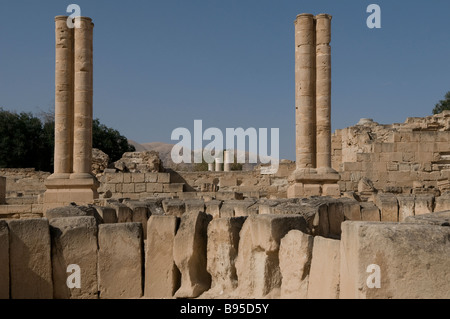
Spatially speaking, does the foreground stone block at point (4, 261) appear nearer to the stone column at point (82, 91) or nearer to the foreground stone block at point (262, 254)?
the foreground stone block at point (262, 254)

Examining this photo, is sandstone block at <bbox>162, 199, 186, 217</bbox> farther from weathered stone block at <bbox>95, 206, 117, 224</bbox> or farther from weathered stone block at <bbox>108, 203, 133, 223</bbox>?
weathered stone block at <bbox>95, 206, 117, 224</bbox>

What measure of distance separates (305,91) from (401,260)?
34.7 feet

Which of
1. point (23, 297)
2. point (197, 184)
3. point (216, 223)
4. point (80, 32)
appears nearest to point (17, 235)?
point (23, 297)

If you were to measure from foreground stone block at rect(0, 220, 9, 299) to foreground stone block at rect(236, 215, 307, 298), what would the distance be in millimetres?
2083

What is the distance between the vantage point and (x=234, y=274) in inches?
188

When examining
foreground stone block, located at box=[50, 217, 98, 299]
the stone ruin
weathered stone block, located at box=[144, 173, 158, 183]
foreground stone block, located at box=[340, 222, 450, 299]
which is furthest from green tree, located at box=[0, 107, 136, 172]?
foreground stone block, located at box=[340, 222, 450, 299]

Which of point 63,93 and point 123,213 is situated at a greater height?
point 63,93

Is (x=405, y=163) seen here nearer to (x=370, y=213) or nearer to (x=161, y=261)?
(x=370, y=213)

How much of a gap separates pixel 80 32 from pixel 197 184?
9618mm

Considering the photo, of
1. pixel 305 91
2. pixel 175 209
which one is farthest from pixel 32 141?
pixel 175 209

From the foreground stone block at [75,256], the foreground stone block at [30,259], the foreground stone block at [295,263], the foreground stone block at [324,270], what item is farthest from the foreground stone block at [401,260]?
the foreground stone block at [30,259]

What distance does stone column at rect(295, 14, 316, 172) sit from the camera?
13.3 m

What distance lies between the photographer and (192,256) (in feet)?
15.8
